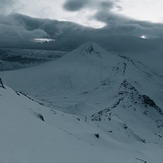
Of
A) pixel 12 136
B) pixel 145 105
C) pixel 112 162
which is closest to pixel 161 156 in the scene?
pixel 112 162

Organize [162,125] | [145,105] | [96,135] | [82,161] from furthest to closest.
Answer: [145,105] → [162,125] → [96,135] → [82,161]

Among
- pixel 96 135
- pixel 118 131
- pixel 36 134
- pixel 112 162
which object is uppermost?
pixel 36 134

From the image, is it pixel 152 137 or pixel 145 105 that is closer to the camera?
pixel 152 137

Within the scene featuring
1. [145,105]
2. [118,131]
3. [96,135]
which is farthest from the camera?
[145,105]

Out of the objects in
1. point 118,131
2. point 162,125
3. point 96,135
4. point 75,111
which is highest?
point 96,135

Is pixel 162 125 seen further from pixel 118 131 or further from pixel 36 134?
pixel 36 134

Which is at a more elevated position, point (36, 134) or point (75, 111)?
point (36, 134)

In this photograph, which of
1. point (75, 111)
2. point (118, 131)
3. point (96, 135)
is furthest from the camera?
point (75, 111)

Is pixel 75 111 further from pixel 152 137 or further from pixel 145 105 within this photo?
pixel 145 105

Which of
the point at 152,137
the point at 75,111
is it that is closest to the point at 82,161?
the point at 152,137
